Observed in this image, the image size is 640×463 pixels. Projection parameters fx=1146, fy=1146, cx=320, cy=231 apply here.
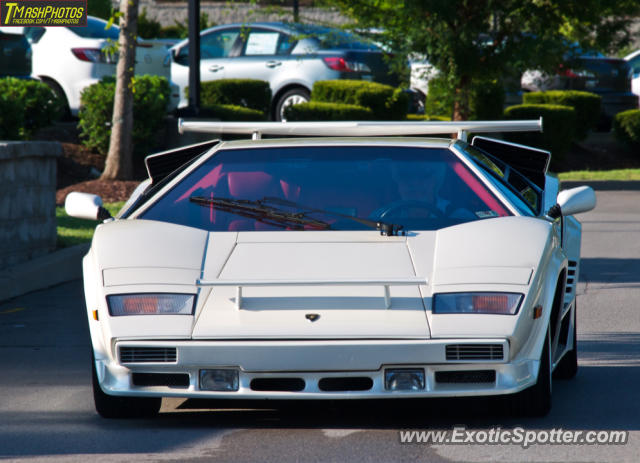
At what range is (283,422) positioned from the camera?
5074mm

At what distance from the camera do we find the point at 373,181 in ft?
18.6

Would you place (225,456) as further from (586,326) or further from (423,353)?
(586,326)

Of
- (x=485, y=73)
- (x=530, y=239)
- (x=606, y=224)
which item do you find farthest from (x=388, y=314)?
(x=485, y=73)

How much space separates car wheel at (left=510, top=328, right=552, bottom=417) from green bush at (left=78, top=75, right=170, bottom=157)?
39.9 feet

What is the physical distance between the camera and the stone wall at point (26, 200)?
9828mm

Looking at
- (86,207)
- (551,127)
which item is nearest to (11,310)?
(86,207)

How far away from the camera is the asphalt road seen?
4.57m

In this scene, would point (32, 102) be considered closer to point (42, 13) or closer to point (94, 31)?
point (42, 13)

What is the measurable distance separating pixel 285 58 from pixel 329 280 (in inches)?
603

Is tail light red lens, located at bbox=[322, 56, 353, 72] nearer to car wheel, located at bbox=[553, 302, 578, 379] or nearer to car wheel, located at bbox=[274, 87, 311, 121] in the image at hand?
car wheel, located at bbox=[274, 87, 311, 121]

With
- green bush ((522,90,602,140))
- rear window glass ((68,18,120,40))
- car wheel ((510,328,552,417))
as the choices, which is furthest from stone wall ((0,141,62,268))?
green bush ((522,90,602,140))

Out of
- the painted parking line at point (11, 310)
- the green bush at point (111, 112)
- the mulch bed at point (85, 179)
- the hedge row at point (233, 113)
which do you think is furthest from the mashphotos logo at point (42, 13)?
the painted parking line at point (11, 310)

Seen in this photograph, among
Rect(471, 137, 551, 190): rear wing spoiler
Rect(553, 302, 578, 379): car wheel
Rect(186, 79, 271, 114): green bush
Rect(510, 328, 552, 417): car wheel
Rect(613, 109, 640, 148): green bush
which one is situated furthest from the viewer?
Rect(613, 109, 640, 148): green bush

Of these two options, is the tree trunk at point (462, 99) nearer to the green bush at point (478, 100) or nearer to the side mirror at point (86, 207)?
the green bush at point (478, 100)
